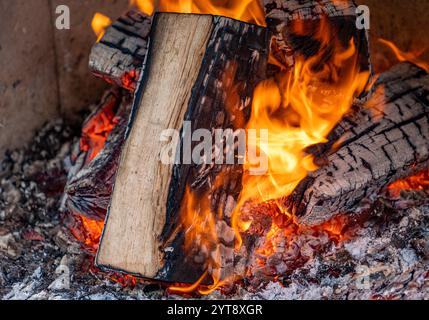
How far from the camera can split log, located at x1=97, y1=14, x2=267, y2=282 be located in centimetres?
180

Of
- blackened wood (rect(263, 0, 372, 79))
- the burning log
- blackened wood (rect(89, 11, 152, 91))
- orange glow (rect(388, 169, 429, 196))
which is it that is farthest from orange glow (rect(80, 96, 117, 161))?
orange glow (rect(388, 169, 429, 196))

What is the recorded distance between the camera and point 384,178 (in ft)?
6.77

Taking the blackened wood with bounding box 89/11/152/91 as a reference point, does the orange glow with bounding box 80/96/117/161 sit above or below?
below

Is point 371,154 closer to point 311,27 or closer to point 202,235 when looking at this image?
point 311,27

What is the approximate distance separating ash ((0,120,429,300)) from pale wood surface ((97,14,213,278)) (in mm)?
183

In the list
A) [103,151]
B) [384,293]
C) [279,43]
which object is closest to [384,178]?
[384,293]

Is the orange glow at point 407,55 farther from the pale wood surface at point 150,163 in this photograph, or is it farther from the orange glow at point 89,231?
the orange glow at point 89,231

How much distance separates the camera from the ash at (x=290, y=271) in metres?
1.90

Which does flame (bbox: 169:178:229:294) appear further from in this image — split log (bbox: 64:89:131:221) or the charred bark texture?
split log (bbox: 64:89:131:221)

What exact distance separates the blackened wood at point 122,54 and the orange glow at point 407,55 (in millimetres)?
1013

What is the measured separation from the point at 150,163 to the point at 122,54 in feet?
1.84

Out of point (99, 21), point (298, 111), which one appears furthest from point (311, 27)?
point (99, 21)

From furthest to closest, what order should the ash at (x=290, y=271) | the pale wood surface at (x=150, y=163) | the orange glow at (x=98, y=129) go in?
the orange glow at (x=98, y=129), the ash at (x=290, y=271), the pale wood surface at (x=150, y=163)

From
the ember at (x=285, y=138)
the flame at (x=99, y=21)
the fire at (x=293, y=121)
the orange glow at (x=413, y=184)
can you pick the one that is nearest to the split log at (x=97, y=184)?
the ember at (x=285, y=138)
